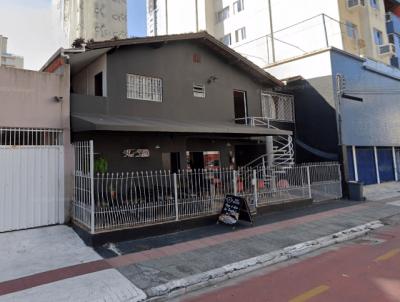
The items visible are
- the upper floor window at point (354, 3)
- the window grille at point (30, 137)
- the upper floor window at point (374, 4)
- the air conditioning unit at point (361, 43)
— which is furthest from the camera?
the upper floor window at point (374, 4)

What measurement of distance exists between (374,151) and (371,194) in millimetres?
4863

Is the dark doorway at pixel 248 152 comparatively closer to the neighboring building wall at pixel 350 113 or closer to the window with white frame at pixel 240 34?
the neighboring building wall at pixel 350 113

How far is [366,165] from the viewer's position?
19.2 meters

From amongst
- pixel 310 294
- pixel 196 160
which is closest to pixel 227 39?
pixel 196 160

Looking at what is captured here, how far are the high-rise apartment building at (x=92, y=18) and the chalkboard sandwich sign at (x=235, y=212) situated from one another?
1052 inches

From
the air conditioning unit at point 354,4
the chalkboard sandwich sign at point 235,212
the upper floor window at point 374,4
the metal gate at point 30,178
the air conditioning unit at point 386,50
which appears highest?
the upper floor window at point 374,4

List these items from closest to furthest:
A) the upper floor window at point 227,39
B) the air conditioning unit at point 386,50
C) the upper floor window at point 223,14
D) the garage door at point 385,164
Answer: the garage door at point 385,164, the air conditioning unit at point 386,50, the upper floor window at point 227,39, the upper floor window at point 223,14

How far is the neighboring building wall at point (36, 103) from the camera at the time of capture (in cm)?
870

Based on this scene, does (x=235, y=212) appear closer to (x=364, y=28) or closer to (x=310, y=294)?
(x=310, y=294)

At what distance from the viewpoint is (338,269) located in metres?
6.20

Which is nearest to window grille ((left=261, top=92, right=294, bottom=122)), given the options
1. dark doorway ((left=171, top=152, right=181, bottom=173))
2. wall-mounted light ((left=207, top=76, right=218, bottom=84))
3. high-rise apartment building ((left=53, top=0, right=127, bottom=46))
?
wall-mounted light ((left=207, top=76, right=218, bottom=84))

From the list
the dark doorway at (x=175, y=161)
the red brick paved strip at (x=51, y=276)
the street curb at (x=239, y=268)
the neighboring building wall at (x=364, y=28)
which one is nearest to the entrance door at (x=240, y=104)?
the dark doorway at (x=175, y=161)

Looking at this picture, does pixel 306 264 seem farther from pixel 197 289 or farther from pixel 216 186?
pixel 216 186

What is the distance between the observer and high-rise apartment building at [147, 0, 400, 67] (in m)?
20.9
